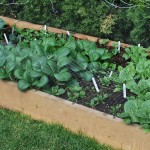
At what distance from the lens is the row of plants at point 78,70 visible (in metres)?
4.67

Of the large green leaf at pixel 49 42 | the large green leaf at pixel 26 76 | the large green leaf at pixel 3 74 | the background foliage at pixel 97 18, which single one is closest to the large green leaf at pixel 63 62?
the large green leaf at pixel 26 76

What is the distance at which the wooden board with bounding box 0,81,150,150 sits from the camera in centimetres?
418

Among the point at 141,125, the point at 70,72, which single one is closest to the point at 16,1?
the point at 70,72

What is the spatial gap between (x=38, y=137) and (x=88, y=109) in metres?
0.55

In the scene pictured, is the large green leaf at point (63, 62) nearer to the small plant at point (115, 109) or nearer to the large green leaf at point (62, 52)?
the large green leaf at point (62, 52)

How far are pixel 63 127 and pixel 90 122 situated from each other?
0.36 meters

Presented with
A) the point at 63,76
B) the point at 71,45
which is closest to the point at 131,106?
the point at 63,76

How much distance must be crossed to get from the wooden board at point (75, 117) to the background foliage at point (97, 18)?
140 centimetres

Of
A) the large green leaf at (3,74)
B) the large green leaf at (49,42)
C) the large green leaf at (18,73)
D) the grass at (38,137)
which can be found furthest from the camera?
the large green leaf at (49,42)

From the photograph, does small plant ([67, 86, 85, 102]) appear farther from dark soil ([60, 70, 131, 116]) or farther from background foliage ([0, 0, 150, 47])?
background foliage ([0, 0, 150, 47])

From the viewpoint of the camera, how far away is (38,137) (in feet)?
14.9

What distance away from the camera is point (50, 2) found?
6.41 m

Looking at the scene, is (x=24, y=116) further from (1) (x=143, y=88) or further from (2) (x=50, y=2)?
(2) (x=50, y=2)

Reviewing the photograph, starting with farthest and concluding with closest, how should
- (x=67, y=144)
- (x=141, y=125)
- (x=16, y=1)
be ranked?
(x=16, y=1) → (x=67, y=144) → (x=141, y=125)
